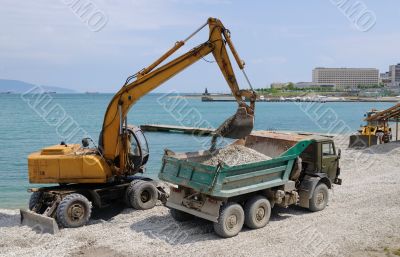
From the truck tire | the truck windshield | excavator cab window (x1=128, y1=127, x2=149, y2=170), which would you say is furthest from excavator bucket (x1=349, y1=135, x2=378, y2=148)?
the truck tire

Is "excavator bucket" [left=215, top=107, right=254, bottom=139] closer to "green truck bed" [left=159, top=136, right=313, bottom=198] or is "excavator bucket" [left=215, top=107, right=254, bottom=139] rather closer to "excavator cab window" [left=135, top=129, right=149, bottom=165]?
"green truck bed" [left=159, top=136, right=313, bottom=198]

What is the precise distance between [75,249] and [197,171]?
307 centimetres

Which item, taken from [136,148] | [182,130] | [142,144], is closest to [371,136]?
[142,144]

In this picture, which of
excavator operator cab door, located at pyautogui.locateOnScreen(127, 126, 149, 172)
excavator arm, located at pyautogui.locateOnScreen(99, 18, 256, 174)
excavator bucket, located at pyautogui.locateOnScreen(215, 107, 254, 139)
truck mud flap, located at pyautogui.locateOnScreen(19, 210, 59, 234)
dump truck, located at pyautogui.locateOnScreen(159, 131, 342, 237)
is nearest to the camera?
dump truck, located at pyautogui.locateOnScreen(159, 131, 342, 237)

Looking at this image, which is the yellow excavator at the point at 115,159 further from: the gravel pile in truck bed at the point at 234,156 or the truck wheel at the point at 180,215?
the truck wheel at the point at 180,215

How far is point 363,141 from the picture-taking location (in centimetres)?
2817

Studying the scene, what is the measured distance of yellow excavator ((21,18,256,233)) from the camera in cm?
1172

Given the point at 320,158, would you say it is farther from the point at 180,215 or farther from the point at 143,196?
the point at 143,196

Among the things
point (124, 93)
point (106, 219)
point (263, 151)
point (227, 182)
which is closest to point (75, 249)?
point (106, 219)

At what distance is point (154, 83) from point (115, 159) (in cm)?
235

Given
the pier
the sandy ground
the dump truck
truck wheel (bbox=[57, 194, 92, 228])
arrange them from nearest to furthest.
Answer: the sandy ground < the dump truck < truck wheel (bbox=[57, 194, 92, 228]) < the pier

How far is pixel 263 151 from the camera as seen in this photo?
12836 millimetres

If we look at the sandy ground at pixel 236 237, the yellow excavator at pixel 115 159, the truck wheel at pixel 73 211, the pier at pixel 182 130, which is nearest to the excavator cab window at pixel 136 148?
the yellow excavator at pixel 115 159

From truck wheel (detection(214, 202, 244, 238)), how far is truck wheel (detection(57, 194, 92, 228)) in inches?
134
